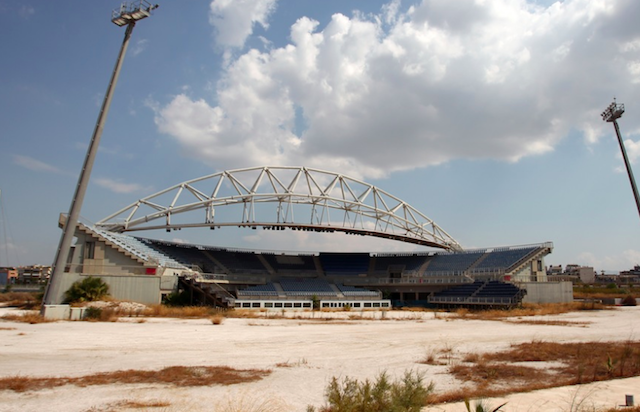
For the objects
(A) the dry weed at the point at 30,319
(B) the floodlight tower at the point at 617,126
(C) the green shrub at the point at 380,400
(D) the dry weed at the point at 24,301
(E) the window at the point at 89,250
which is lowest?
(D) the dry weed at the point at 24,301

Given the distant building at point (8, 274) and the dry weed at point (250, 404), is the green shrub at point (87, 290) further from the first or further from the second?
the distant building at point (8, 274)

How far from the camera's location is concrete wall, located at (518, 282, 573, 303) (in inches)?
1745

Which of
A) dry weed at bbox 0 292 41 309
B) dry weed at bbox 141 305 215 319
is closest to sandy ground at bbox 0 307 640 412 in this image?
dry weed at bbox 141 305 215 319

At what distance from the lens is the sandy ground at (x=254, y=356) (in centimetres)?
820

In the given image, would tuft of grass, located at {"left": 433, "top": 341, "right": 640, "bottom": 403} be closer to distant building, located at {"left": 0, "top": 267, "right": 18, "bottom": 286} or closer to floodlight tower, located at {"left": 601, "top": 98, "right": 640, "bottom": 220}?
floodlight tower, located at {"left": 601, "top": 98, "right": 640, "bottom": 220}

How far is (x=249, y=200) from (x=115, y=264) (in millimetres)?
16450

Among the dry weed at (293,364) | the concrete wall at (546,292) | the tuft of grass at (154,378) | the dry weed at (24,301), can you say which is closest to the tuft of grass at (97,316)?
the dry weed at (24,301)

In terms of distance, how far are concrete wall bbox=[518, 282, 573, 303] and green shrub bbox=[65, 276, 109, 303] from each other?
137 feet

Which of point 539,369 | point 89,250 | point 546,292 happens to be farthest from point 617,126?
point 89,250

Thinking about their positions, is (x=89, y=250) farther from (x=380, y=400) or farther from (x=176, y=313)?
(x=380, y=400)

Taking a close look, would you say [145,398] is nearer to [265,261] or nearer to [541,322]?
[541,322]

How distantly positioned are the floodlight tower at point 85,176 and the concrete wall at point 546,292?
141 feet

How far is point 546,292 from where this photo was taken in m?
44.5

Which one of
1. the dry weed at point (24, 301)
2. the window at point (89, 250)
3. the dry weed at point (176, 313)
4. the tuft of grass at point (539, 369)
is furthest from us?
the window at point (89, 250)
